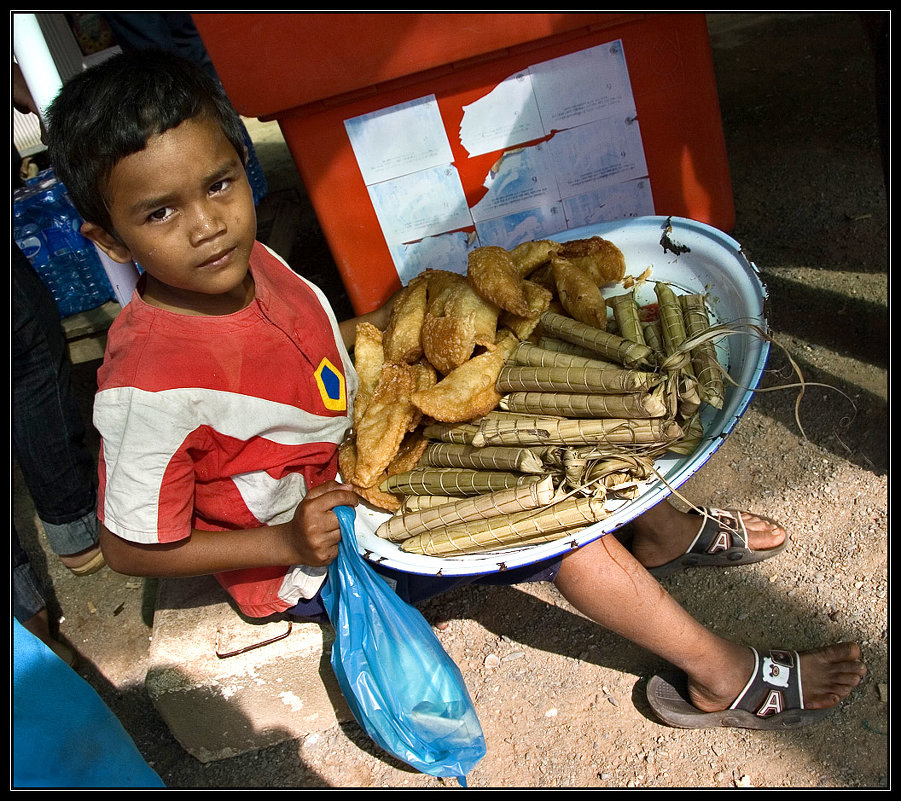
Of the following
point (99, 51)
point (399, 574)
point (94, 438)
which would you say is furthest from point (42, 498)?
point (99, 51)

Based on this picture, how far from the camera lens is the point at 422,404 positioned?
2.10 m

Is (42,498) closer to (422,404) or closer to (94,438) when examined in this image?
(94,438)

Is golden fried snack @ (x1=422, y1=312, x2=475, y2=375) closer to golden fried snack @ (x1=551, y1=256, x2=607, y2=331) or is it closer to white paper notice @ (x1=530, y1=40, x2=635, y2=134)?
golden fried snack @ (x1=551, y1=256, x2=607, y2=331)

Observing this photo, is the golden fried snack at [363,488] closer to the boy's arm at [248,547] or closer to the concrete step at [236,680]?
the boy's arm at [248,547]

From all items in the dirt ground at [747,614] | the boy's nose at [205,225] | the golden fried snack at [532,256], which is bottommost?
the dirt ground at [747,614]

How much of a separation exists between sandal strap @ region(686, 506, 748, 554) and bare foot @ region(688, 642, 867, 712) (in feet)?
1.36

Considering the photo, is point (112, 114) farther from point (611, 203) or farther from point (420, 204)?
point (611, 203)

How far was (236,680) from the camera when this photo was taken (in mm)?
2592

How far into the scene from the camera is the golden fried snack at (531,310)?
90.5 inches

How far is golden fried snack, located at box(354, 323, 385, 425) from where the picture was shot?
7.63ft

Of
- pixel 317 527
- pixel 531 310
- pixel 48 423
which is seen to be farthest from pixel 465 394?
pixel 48 423

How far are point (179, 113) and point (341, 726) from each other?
2.07 m

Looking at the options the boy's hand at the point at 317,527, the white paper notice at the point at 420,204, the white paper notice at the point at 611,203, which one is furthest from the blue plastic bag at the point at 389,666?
the white paper notice at the point at 611,203

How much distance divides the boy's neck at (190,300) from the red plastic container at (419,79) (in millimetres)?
1081
